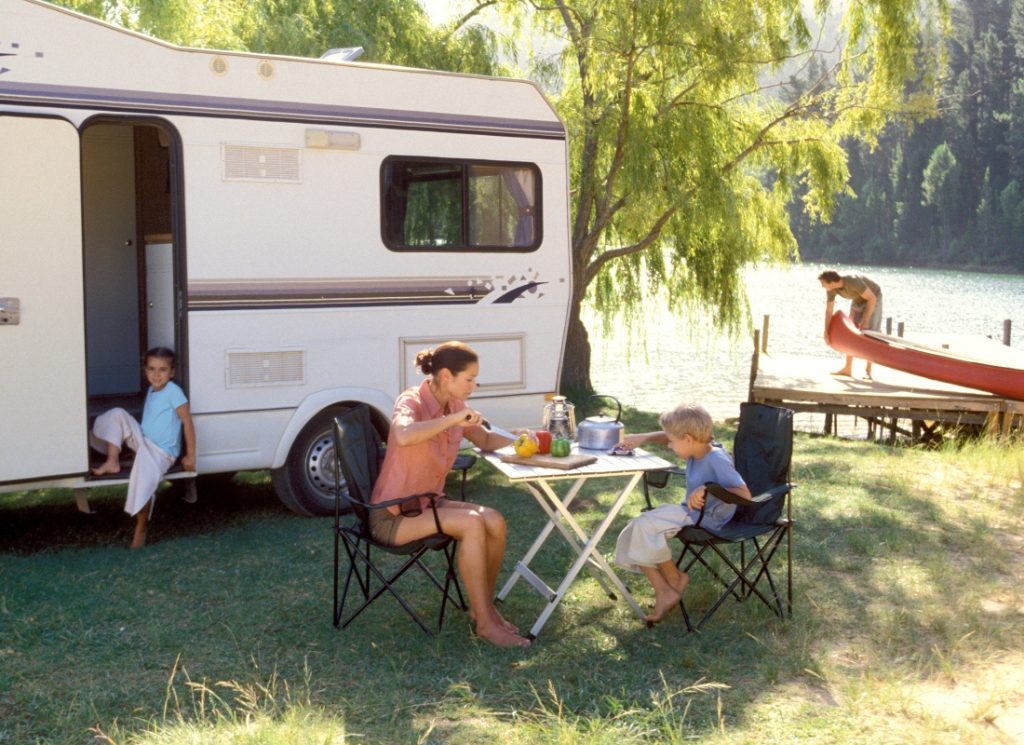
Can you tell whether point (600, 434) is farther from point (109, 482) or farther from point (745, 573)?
point (109, 482)

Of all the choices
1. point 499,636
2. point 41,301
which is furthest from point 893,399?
point 41,301

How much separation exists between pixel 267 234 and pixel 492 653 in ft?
9.40

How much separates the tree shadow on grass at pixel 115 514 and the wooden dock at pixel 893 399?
5.39 metres

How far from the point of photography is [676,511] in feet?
15.6

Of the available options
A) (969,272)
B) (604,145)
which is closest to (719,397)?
(604,145)

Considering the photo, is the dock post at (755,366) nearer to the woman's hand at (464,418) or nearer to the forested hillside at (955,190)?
the woman's hand at (464,418)

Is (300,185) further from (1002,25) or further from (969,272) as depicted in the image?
(1002,25)

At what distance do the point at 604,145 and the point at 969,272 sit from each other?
4429cm

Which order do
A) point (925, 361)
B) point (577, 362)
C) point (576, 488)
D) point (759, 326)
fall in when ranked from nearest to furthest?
point (576, 488)
point (925, 361)
point (577, 362)
point (759, 326)

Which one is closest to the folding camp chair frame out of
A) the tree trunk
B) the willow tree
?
the willow tree

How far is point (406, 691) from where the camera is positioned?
4.16m

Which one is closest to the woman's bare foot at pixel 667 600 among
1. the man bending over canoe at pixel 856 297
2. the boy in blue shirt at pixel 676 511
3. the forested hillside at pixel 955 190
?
the boy in blue shirt at pixel 676 511

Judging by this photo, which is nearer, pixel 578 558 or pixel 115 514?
pixel 578 558

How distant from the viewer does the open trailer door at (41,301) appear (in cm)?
566
